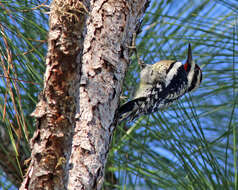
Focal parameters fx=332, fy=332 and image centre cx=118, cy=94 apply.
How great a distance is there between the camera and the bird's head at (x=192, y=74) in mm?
2098

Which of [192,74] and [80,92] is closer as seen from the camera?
[80,92]

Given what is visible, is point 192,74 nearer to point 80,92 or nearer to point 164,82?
point 164,82

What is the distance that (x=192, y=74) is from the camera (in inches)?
87.0

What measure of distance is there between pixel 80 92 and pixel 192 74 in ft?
4.49

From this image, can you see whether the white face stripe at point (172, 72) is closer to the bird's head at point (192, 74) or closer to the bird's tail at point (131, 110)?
the bird's head at point (192, 74)

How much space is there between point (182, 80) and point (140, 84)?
35cm

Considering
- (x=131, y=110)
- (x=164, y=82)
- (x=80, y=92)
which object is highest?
(x=164, y=82)

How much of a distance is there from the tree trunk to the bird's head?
3.10 feet

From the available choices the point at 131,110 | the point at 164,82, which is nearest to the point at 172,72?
the point at 164,82

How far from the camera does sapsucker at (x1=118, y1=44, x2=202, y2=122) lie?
Result: 195cm

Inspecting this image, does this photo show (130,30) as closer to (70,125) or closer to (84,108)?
(84,108)

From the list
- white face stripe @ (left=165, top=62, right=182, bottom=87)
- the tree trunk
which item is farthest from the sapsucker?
the tree trunk

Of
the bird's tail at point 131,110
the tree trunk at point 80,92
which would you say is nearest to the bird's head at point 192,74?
the bird's tail at point 131,110

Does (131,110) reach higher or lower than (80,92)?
higher
